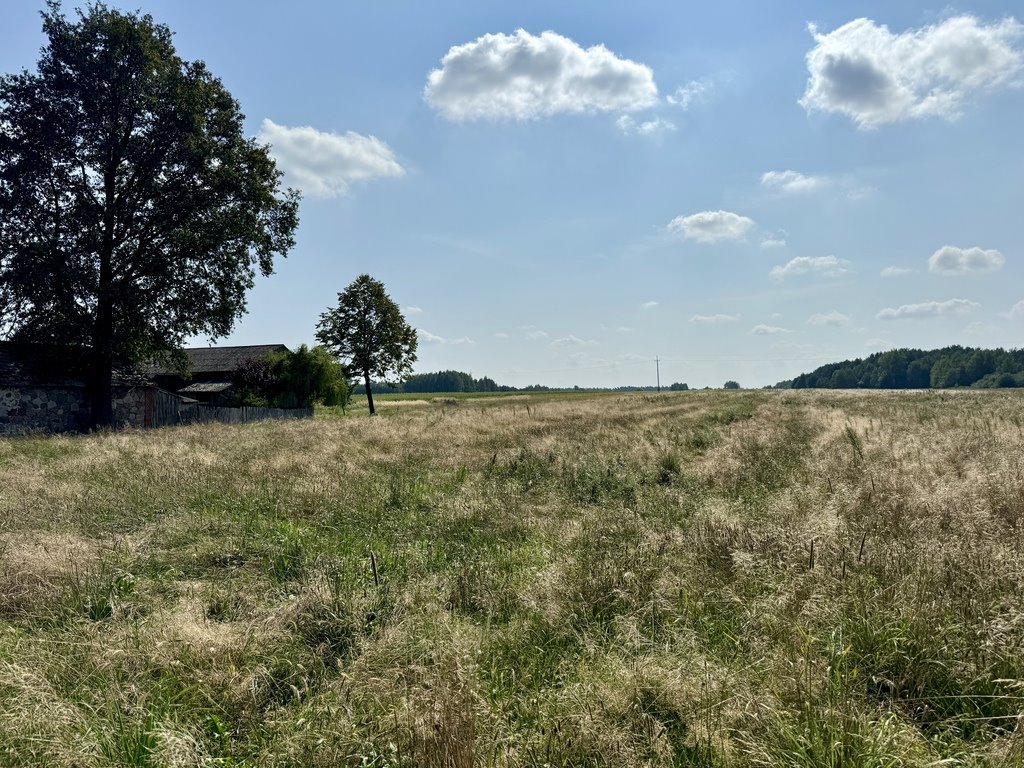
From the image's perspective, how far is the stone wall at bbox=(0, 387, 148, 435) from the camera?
80.3 ft

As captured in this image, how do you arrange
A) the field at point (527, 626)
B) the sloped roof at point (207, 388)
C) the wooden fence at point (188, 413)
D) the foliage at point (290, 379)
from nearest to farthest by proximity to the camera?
the field at point (527, 626) → the wooden fence at point (188, 413) → the sloped roof at point (207, 388) → the foliage at point (290, 379)

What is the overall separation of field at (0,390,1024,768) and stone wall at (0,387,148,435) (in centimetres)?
2012

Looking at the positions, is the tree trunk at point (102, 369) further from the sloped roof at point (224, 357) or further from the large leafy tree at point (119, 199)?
the sloped roof at point (224, 357)

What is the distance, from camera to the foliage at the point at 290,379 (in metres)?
42.6

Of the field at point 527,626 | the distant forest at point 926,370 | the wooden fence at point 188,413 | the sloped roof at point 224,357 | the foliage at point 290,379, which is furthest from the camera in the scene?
the distant forest at point 926,370

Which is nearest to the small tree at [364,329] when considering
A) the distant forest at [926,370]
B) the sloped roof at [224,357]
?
the sloped roof at [224,357]

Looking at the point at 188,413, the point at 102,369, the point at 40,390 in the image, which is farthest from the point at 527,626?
the point at 188,413

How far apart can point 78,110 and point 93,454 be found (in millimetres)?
18552

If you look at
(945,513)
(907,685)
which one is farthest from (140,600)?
(945,513)

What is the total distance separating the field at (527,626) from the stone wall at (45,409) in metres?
20.1

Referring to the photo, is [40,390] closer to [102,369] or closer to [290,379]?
[102,369]

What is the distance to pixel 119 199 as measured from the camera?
2467 centimetres

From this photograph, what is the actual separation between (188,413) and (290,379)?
947 cm

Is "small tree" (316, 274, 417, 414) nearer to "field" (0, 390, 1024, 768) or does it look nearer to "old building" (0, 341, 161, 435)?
"old building" (0, 341, 161, 435)
